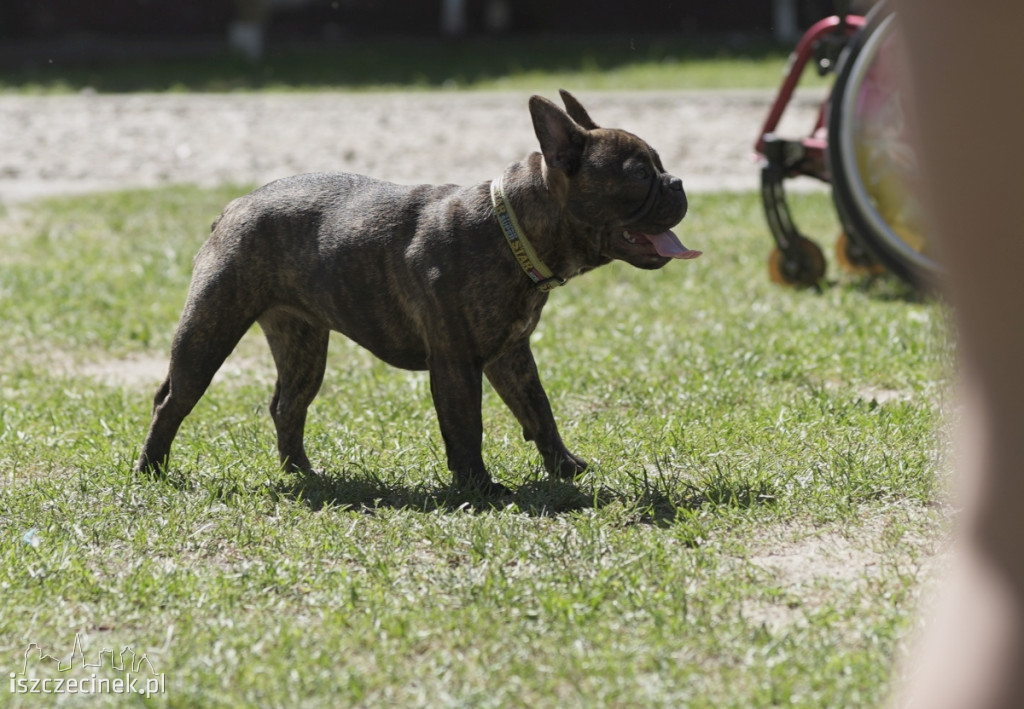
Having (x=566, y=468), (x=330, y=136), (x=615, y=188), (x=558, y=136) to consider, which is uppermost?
(x=558, y=136)

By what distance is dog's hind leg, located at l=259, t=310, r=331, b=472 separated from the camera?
13.7 ft

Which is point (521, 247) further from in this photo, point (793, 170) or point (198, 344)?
point (793, 170)

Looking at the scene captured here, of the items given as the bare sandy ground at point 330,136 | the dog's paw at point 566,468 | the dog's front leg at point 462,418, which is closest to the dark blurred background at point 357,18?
the bare sandy ground at point 330,136

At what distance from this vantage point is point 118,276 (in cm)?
756

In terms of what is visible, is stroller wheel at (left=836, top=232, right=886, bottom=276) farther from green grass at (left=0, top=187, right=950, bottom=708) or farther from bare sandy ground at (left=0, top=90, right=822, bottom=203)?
bare sandy ground at (left=0, top=90, right=822, bottom=203)

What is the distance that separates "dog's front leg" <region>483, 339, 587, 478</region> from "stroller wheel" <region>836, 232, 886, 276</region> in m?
3.64

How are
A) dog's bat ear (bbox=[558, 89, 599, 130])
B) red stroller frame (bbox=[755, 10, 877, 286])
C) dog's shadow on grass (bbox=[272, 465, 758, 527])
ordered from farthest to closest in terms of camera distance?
red stroller frame (bbox=[755, 10, 877, 286]), dog's bat ear (bbox=[558, 89, 599, 130]), dog's shadow on grass (bbox=[272, 465, 758, 527])

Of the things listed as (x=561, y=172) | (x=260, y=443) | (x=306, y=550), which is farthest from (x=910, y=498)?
(x=260, y=443)

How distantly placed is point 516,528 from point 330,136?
1013 cm

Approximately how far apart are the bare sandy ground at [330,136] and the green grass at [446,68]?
→ 2.72 m

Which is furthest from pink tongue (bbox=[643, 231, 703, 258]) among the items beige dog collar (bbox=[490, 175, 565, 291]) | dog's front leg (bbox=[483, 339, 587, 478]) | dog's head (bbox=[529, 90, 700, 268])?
dog's front leg (bbox=[483, 339, 587, 478])

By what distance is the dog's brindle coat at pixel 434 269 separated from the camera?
3625 millimetres

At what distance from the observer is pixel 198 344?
3.96 m

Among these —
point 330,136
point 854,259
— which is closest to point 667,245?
point 854,259
